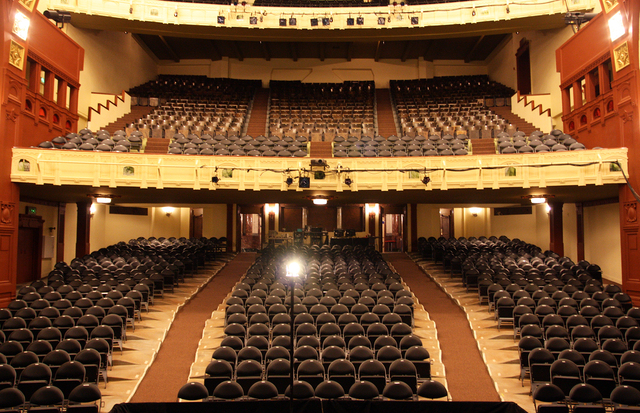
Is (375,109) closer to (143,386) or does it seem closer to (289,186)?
(289,186)

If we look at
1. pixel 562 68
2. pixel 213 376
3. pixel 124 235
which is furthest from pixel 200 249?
pixel 562 68

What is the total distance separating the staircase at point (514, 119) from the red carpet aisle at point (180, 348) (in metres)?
14.2

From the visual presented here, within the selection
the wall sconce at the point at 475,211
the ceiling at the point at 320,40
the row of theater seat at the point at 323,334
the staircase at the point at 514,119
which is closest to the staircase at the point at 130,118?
the ceiling at the point at 320,40

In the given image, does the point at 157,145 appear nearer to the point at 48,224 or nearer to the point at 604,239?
the point at 48,224

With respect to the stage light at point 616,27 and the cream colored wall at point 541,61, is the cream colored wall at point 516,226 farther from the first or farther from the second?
the stage light at point 616,27

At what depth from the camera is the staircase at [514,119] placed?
20.2m

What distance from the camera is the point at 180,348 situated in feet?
30.5

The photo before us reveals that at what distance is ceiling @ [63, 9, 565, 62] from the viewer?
20828 mm

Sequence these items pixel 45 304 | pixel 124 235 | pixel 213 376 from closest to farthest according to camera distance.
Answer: pixel 213 376 → pixel 45 304 → pixel 124 235

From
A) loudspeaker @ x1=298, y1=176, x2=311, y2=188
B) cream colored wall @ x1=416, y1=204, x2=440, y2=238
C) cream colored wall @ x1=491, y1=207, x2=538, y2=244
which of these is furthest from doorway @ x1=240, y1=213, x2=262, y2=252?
cream colored wall @ x1=491, y1=207, x2=538, y2=244

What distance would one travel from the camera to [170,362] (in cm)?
866

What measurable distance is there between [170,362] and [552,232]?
15473mm

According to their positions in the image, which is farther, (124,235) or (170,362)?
(124,235)

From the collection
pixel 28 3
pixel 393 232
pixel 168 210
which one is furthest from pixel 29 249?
pixel 393 232
